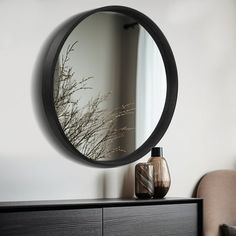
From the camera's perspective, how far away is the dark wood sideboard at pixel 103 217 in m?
1.86

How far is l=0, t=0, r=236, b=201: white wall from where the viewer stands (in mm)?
2111

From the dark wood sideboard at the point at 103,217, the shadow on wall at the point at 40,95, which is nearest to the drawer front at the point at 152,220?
the dark wood sideboard at the point at 103,217

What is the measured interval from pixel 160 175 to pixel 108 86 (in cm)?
47

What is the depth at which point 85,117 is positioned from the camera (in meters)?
2.29

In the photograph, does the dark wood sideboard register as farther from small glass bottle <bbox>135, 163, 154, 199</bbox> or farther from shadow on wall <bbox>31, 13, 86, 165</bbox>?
shadow on wall <bbox>31, 13, 86, 165</bbox>

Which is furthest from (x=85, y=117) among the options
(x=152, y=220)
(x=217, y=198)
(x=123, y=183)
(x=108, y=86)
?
(x=217, y=198)

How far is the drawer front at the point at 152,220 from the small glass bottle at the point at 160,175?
86 mm

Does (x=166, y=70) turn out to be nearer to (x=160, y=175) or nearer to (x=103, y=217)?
(x=160, y=175)

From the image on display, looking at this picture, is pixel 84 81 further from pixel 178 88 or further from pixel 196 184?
pixel 196 184

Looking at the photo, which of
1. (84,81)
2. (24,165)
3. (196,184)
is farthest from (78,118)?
(196,184)

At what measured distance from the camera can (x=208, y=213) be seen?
2674 millimetres

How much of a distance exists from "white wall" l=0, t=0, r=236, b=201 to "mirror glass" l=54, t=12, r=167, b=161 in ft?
0.31

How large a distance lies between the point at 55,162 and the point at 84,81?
0.37 meters

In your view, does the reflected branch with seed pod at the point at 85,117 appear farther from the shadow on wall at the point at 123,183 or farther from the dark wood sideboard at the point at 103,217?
the dark wood sideboard at the point at 103,217
